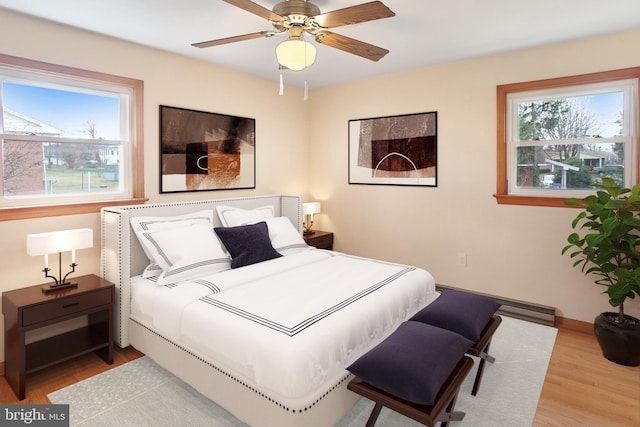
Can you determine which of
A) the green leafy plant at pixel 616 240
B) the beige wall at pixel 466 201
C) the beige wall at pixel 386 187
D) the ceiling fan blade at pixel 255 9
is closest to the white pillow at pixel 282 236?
the beige wall at pixel 386 187

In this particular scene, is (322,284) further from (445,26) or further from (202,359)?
(445,26)

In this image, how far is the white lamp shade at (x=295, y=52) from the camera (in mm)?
2311

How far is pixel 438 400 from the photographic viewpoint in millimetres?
1656

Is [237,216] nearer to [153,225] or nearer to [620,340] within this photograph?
[153,225]

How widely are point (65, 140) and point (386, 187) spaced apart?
3.28m

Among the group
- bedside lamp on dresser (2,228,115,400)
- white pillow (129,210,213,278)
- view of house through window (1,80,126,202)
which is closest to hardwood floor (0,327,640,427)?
bedside lamp on dresser (2,228,115,400)

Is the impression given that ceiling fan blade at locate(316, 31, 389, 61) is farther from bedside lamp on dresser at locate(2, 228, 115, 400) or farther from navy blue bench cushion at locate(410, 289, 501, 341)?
bedside lamp on dresser at locate(2, 228, 115, 400)

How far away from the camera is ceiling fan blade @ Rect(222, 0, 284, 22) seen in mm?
1959

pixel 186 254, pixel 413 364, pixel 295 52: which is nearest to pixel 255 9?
pixel 295 52

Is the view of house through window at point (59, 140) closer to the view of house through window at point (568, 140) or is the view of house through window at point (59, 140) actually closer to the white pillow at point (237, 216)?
the white pillow at point (237, 216)

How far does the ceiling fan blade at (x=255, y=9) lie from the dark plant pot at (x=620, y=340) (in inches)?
127

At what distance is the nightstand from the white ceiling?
207 centimetres

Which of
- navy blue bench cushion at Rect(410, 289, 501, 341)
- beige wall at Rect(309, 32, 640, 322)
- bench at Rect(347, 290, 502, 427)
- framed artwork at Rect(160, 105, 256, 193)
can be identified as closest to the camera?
bench at Rect(347, 290, 502, 427)

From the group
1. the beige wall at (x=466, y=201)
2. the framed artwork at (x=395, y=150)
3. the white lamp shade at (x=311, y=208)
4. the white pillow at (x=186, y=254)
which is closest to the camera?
the white pillow at (x=186, y=254)
